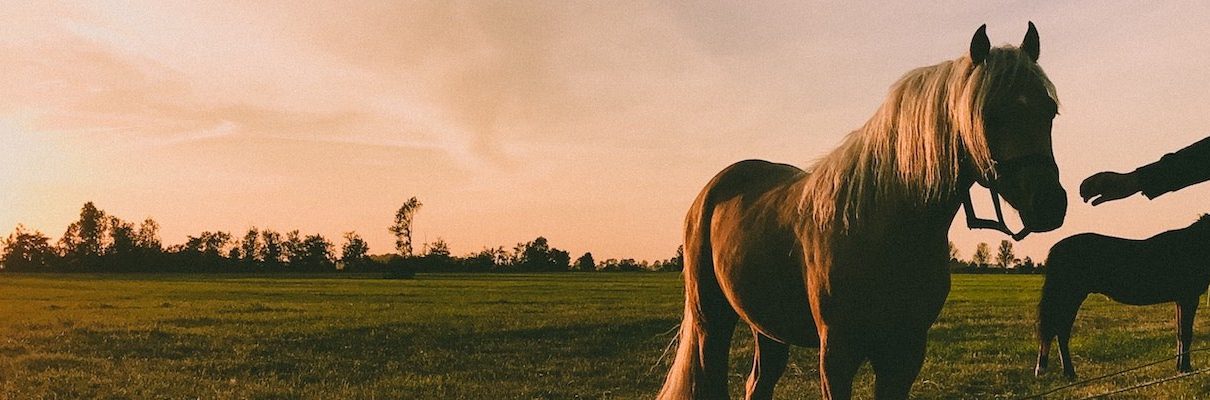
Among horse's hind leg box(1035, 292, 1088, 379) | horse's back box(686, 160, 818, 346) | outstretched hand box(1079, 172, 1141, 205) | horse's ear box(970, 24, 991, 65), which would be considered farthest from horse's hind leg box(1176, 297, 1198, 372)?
horse's ear box(970, 24, 991, 65)

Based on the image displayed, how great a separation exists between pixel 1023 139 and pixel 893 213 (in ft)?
1.63

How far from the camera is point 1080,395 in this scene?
23.7ft

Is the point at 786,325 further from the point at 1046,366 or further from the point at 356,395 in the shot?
the point at 1046,366

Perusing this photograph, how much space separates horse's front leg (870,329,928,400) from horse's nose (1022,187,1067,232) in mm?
670

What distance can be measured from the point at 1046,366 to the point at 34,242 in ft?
319

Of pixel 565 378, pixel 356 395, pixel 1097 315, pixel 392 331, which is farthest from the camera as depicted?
pixel 1097 315

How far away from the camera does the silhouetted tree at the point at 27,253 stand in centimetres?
7704

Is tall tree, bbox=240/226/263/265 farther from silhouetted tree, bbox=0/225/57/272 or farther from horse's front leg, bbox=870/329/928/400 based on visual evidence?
horse's front leg, bbox=870/329/928/400

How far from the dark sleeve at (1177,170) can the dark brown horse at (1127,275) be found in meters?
6.16

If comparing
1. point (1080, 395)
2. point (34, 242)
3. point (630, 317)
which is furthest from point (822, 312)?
point (34, 242)

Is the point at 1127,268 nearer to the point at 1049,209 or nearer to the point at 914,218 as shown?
the point at 914,218

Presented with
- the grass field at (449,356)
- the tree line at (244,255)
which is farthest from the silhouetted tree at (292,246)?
the grass field at (449,356)

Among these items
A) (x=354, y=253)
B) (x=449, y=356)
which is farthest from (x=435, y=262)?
(x=449, y=356)

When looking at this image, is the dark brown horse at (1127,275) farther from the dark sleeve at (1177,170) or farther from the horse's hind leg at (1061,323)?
the dark sleeve at (1177,170)
